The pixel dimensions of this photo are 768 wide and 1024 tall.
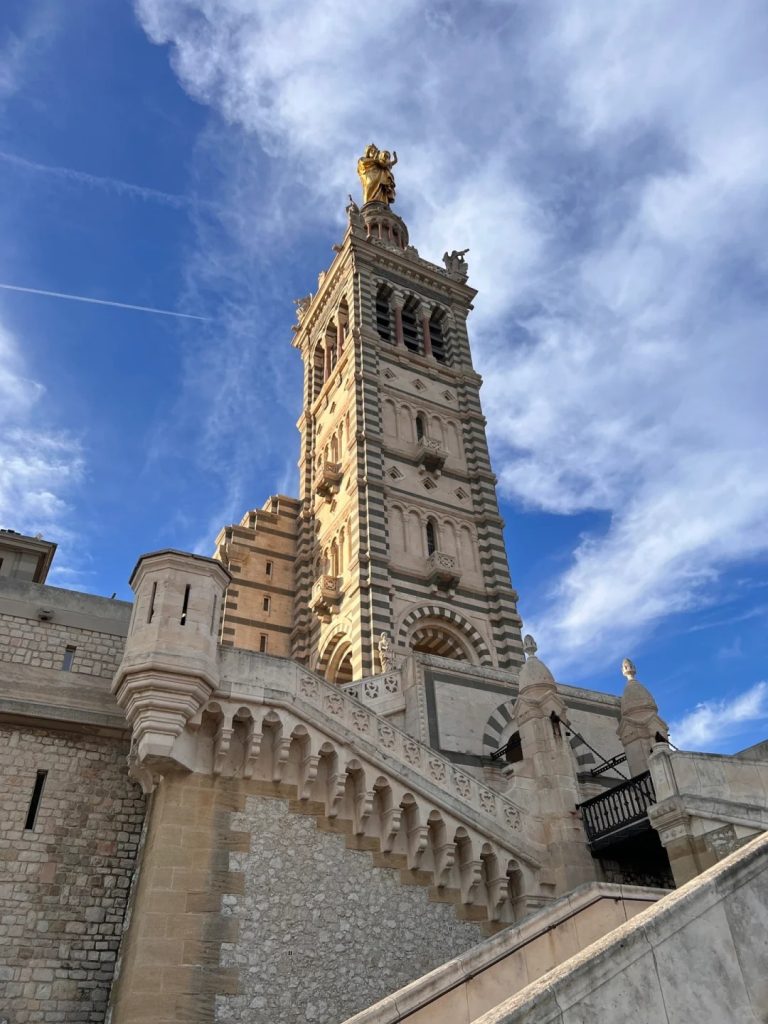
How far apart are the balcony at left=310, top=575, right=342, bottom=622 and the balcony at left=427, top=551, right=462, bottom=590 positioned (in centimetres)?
→ 349

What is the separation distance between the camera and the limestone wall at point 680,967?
21.1 ft

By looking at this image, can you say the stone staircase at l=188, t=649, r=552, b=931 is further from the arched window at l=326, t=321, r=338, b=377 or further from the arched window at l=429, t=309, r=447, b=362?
the arched window at l=326, t=321, r=338, b=377

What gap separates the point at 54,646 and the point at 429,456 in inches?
804

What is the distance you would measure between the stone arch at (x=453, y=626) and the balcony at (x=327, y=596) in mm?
3080

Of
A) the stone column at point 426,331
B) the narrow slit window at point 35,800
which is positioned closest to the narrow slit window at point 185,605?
the narrow slit window at point 35,800

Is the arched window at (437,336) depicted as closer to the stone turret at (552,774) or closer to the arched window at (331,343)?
the arched window at (331,343)

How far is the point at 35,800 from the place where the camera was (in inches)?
546

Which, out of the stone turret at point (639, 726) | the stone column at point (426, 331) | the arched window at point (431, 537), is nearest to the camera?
the stone turret at point (639, 726)

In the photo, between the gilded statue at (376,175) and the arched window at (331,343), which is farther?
the gilded statue at (376,175)

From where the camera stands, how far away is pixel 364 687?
1991cm

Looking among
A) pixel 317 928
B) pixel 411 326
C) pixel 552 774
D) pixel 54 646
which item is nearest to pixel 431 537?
pixel 411 326

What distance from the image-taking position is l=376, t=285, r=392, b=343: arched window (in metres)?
38.6

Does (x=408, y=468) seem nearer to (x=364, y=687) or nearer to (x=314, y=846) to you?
(x=364, y=687)

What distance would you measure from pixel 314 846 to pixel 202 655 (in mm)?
3728
